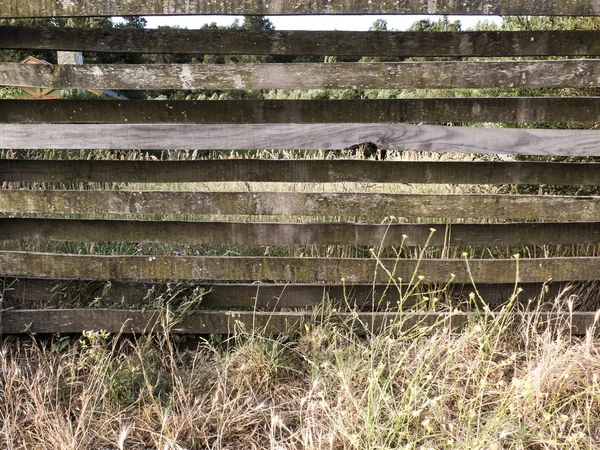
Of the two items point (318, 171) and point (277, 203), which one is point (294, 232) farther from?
point (318, 171)

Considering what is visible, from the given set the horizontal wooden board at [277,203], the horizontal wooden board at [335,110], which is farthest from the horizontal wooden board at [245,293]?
the horizontal wooden board at [335,110]

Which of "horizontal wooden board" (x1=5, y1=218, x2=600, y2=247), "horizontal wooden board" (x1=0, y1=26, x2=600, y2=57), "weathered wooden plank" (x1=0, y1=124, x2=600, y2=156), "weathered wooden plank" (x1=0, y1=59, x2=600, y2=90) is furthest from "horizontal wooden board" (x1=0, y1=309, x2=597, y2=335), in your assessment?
"horizontal wooden board" (x1=0, y1=26, x2=600, y2=57)

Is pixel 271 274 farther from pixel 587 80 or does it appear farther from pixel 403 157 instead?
pixel 403 157

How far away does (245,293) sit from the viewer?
3.08m

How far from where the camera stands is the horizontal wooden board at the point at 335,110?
117 inches

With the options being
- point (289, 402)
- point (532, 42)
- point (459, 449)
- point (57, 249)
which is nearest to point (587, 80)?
point (532, 42)

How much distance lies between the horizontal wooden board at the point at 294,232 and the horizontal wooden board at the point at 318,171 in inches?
10.3

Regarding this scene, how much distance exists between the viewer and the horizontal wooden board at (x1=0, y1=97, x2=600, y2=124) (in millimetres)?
2963

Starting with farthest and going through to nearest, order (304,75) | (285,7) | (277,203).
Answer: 1. (277,203)
2. (304,75)
3. (285,7)

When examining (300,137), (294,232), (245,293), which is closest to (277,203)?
(294,232)

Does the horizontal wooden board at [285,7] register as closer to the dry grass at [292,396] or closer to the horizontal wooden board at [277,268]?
the horizontal wooden board at [277,268]

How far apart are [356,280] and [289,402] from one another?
806 millimetres

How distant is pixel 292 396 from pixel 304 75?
1.69 meters

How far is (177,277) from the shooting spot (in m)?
2.91
